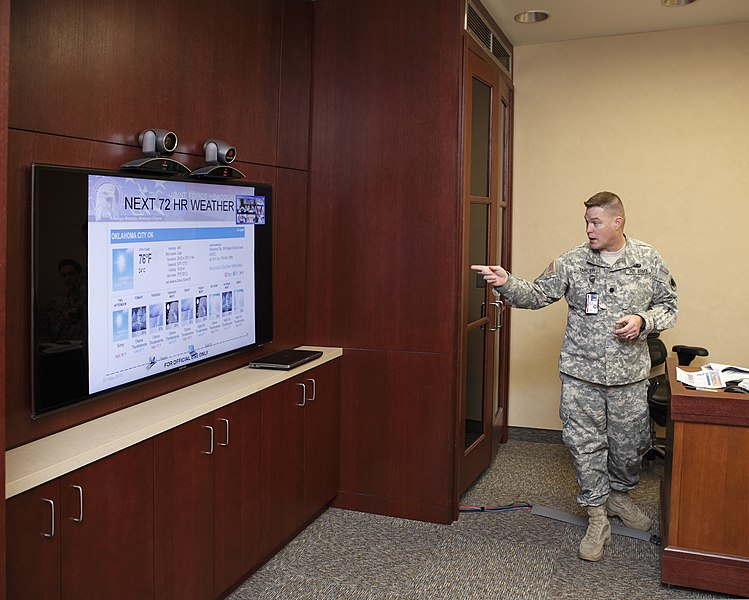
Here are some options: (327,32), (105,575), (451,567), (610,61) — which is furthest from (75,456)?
(610,61)

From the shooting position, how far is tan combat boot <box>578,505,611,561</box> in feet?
11.5

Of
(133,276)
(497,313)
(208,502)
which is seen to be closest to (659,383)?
(497,313)

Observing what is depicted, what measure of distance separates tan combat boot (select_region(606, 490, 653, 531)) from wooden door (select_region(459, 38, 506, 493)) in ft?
2.59

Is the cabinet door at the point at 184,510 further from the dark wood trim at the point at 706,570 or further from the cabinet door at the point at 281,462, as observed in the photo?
the dark wood trim at the point at 706,570

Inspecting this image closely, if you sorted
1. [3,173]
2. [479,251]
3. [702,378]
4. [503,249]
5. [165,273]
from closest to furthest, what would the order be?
[3,173]
[165,273]
[702,378]
[479,251]
[503,249]

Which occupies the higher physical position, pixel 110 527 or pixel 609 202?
pixel 609 202

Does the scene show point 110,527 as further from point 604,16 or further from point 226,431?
point 604,16

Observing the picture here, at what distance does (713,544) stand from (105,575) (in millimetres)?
2352

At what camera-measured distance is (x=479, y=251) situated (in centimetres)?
433

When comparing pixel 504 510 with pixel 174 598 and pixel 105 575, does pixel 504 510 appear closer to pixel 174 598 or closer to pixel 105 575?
pixel 174 598

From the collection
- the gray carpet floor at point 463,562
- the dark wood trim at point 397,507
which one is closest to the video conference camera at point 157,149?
the gray carpet floor at point 463,562

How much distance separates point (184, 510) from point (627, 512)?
2.25 metres

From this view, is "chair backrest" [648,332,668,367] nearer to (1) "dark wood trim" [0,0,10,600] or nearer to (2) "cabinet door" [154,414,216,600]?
(2) "cabinet door" [154,414,216,600]

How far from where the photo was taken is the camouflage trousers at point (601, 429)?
3566mm
